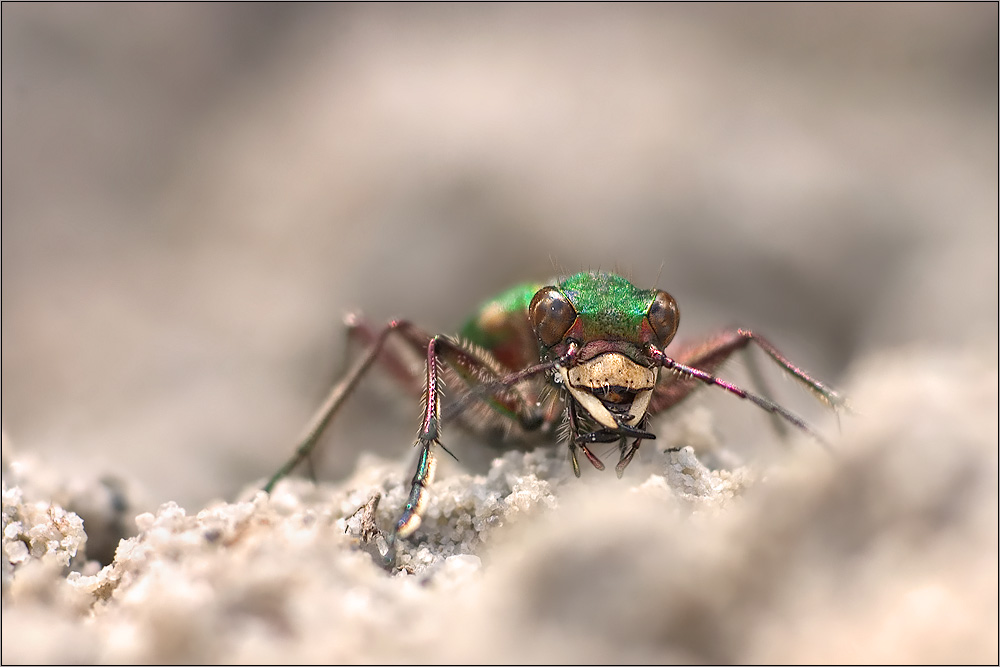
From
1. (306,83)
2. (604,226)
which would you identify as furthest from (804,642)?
(306,83)

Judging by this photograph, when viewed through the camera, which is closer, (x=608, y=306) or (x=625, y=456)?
(x=625, y=456)

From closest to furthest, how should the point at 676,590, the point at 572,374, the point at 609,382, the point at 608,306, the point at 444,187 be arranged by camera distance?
the point at 676,590 → the point at 609,382 → the point at 572,374 → the point at 608,306 → the point at 444,187

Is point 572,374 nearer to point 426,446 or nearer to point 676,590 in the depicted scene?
point 426,446

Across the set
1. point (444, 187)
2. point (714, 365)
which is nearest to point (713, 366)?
point (714, 365)

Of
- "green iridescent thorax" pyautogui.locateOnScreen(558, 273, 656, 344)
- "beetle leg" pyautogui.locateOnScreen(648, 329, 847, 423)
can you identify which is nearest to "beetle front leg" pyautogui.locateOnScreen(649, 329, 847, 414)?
"beetle leg" pyautogui.locateOnScreen(648, 329, 847, 423)

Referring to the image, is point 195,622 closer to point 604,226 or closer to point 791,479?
point 791,479

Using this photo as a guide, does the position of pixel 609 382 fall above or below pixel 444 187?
below

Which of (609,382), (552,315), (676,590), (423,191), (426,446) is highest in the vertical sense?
(423,191)

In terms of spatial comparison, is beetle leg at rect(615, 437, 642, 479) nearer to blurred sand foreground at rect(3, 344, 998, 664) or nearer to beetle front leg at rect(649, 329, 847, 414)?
beetle front leg at rect(649, 329, 847, 414)

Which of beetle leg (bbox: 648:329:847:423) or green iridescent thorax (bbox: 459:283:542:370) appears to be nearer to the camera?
beetle leg (bbox: 648:329:847:423)
